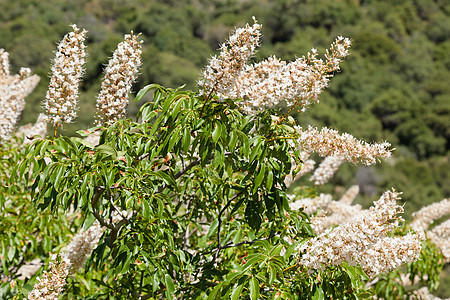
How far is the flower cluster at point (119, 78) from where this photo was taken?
10.4ft

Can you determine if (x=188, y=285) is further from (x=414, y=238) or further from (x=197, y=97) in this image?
(x=414, y=238)

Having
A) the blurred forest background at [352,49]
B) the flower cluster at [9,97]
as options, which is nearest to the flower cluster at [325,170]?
the flower cluster at [9,97]

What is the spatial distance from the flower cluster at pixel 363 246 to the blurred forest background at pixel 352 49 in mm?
33366

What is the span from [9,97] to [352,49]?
58486 millimetres

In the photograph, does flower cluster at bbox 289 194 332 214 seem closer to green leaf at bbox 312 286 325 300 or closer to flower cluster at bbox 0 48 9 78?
green leaf at bbox 312 286 325 300

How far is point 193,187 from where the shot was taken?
394 cm

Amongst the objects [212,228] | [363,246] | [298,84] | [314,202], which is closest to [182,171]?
[212,228]

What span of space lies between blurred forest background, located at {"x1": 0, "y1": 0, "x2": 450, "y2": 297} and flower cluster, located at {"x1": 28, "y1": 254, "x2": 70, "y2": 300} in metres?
32.5

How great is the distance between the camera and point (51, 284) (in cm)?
298

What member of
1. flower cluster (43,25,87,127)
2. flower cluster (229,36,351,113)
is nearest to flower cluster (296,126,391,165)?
flower cluster (229,36,351,113)

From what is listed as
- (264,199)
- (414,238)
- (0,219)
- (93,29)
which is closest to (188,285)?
(264,199)

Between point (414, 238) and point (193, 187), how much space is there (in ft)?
5.67

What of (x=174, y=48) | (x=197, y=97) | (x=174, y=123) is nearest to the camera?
(x=174, y=123)

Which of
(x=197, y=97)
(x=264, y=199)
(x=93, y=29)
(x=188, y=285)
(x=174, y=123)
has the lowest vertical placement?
(x=188, y=285)
